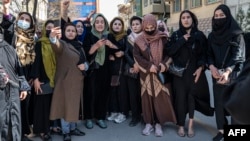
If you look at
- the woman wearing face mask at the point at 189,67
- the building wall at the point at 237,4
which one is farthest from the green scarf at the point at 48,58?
the building wall at the point at 237,4

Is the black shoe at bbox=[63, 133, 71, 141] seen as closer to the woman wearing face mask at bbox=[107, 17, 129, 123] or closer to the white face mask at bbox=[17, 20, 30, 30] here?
the woman wearing face mask at bbox=[107, 17, 129, 123]

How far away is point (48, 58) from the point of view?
Answer: 4.26 m

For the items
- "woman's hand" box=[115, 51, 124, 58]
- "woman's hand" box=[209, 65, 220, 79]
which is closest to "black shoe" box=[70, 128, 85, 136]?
"woman's hand" box=[115, 51, 124, 58]

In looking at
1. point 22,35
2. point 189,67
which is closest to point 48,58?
point 22,35

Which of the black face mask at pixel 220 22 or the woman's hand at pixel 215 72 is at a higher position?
the black face mask at pixel 220 22

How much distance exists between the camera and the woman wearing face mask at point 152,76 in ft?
15.0

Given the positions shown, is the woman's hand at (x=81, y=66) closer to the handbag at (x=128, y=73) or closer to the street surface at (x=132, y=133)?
the handbag at (x=128, y=73)

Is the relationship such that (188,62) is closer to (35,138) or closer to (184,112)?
(184,112)

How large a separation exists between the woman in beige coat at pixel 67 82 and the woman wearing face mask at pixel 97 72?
36 cm

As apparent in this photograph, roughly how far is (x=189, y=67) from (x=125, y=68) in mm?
1053

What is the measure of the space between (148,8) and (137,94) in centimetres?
3566

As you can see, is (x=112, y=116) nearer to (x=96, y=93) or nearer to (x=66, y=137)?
(x=96, y=93)

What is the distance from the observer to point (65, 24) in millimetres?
4484

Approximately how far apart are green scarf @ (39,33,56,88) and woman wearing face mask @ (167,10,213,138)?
165 centimetres
